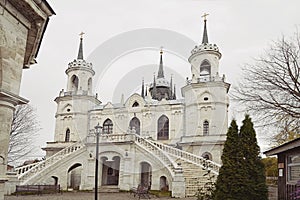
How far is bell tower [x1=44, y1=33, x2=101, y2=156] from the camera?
38.2 metres

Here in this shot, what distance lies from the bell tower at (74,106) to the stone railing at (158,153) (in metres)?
11.7

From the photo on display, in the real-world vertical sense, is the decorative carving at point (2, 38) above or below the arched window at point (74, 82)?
below

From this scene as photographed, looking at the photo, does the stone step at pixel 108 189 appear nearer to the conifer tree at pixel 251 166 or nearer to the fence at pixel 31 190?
the fence at pixel 31 190

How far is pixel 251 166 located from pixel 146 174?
1893 cm

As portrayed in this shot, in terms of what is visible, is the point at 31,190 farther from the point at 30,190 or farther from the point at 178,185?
the point at 178,185

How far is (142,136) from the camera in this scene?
33.9 m

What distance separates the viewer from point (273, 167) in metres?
31.6

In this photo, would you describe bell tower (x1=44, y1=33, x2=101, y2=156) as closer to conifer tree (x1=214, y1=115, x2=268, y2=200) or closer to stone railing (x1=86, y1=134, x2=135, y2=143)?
stone railing (x1=86, y1=134, x2=135, y2=143)

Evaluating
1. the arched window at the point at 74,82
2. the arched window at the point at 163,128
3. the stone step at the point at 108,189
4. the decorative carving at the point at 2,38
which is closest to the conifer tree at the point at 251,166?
the decorative carving at the point at 2,38

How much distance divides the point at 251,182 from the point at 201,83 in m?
22.6

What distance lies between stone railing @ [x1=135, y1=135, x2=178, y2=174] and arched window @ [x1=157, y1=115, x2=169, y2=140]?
7.14 meters

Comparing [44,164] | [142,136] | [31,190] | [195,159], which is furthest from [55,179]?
[195,159]

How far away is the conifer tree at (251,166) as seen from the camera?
38.0 ft

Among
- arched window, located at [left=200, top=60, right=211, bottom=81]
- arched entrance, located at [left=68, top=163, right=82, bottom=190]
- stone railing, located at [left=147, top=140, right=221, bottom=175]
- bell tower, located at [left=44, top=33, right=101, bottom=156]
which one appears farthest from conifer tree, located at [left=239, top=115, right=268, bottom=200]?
bell tower, located at [left=44, top=33, right=101, bottom=156]
